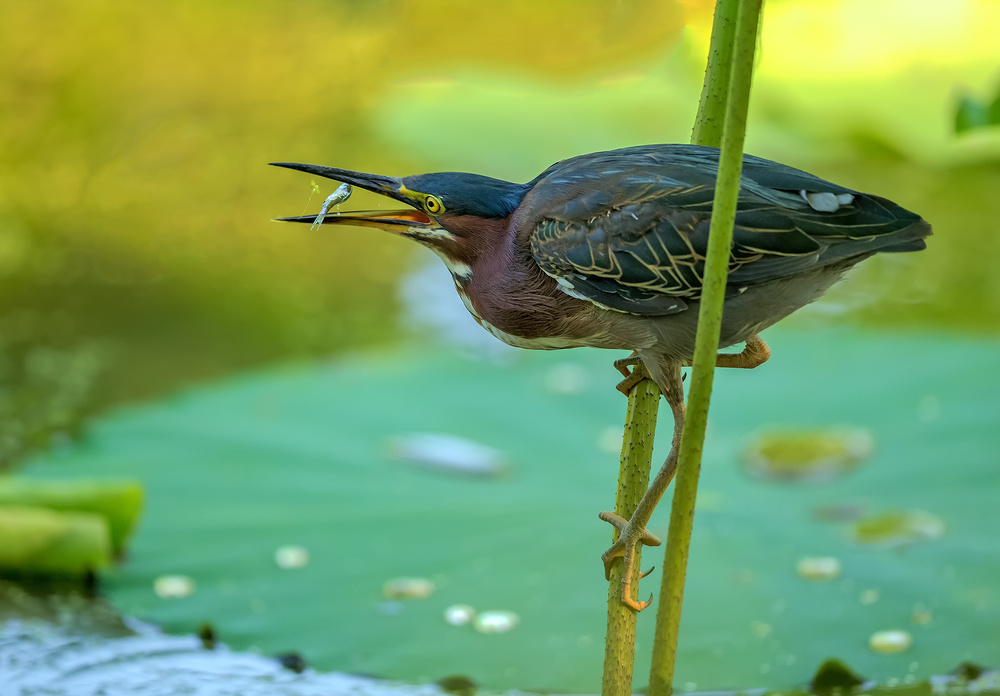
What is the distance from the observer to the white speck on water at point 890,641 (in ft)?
3.00

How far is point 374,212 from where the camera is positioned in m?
0.56

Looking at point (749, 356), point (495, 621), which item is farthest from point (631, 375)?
point (495, 621)

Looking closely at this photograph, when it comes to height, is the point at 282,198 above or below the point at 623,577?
above

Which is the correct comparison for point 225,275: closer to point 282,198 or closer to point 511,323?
point 282,198

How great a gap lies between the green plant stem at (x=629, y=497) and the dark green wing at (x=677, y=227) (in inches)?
3.1

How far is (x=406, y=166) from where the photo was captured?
262 cm

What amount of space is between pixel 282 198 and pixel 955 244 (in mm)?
1697

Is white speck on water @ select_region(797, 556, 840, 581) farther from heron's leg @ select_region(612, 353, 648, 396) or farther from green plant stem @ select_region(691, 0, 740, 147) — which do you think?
green plant stem @ select_region(691, 0, 740, 147)

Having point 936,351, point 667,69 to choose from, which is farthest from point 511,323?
point 667,69

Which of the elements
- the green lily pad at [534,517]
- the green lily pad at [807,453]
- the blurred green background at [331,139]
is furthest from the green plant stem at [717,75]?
the blurred green background at [331,139]

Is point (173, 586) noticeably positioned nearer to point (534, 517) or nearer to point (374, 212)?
point (534, 517)

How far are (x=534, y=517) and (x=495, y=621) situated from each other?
208 mm

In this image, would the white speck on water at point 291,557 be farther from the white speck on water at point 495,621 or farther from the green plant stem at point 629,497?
the green plant stem at point 629,497

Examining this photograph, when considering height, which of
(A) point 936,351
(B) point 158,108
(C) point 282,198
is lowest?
(A) point 936,351
